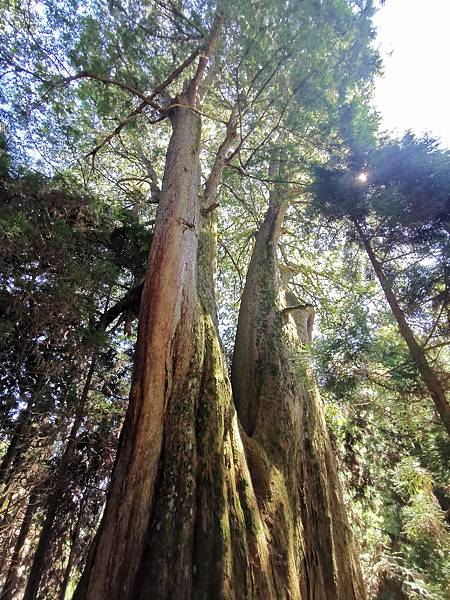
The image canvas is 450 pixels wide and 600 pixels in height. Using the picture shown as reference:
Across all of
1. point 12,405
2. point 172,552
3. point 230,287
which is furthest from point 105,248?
point 230,287

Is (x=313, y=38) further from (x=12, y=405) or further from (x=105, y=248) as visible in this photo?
(x=12, y=405)

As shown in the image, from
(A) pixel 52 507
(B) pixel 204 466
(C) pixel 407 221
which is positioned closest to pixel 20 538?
(A) pixel 52 507

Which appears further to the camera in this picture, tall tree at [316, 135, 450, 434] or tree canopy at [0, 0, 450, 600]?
tall tree at [316, 135, 450, 434]

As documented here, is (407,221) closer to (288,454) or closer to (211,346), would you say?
(211,346)

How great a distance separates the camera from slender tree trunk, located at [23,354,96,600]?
3.54 metres

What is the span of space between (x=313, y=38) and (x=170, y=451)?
5490 millimetres

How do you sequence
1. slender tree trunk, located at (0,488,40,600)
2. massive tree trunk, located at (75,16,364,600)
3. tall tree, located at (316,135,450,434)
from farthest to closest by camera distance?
1. slender tree trunk, located at (0,488,40,600)
2. tall tree, located at (316,135,450,434)
3. massive tree trunk, located at (75,16,364,600)

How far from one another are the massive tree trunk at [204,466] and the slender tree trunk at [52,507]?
151cm

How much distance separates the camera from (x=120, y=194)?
731 cm

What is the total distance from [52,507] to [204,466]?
2272mm

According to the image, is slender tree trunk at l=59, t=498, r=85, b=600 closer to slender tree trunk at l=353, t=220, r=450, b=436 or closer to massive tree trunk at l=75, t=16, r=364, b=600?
massive tree trunk at l=75, t=16, r=364, b=600

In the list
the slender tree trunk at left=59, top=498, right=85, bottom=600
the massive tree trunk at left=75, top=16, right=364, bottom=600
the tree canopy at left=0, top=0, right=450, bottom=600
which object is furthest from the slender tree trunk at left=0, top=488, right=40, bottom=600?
the massive tree trunk at left=75, top=16, right=364, bottom=600

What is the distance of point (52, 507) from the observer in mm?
3807

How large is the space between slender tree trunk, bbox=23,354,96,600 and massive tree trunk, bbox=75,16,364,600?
151 cm
